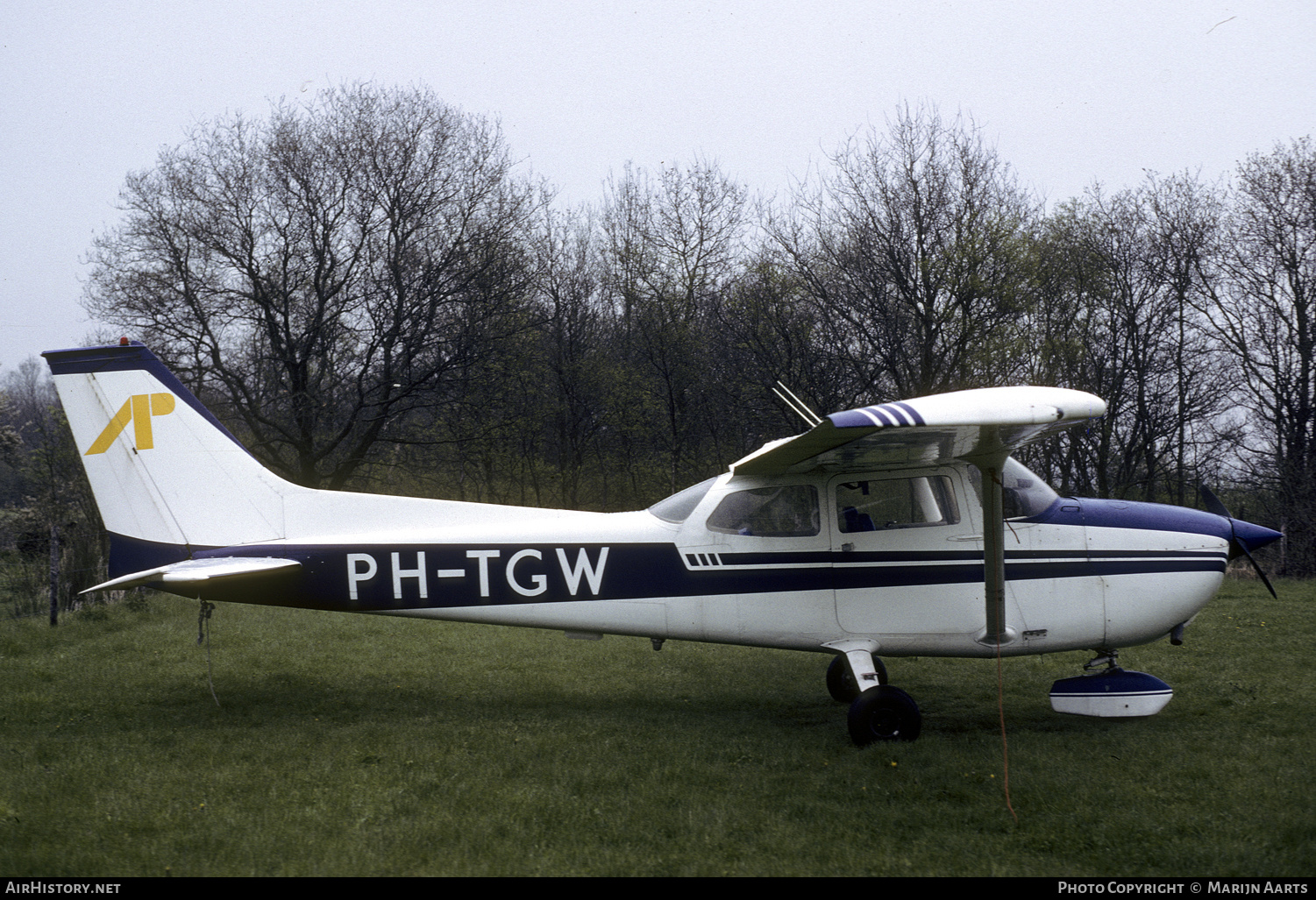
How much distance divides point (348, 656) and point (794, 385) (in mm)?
14299

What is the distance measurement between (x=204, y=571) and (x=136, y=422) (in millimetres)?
1652

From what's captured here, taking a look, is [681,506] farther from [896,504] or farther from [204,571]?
[204,571]

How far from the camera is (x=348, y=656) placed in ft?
29.9

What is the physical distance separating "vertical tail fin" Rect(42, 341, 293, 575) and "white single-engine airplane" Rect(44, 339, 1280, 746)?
15mm

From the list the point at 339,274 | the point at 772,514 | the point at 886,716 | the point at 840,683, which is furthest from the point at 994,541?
the point at 339,274

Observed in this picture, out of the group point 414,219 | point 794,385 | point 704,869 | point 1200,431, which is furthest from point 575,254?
point 704,869

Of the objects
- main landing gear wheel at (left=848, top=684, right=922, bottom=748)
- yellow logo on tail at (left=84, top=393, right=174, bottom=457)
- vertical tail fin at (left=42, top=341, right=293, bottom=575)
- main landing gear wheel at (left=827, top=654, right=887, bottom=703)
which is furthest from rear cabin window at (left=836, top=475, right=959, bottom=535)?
yellow logo on tail at (left=84, top=393, right=174, bottom=457)

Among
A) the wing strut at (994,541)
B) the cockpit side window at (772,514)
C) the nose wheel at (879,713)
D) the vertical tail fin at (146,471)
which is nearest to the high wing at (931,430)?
the wing strut at (994,541)

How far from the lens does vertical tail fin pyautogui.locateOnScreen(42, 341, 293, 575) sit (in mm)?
6691

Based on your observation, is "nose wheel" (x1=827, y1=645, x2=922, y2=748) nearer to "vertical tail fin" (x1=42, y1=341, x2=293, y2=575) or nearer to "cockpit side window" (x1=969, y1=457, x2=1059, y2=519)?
"cockpit side window" (x1=969, y1=457, x2=1059, y2=519)

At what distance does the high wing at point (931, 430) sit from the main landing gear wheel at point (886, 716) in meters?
1.72

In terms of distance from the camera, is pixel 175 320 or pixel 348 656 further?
pixel 175 320

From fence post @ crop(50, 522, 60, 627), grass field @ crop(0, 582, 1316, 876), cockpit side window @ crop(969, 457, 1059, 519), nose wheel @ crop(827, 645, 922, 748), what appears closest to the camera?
grass field @ crop(0, 582, 1316, 876)
